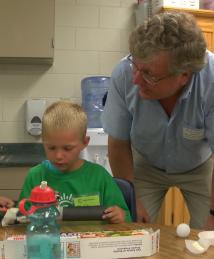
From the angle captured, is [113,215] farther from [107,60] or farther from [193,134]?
[107,60]

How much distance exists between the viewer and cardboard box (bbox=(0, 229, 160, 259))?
104 cm

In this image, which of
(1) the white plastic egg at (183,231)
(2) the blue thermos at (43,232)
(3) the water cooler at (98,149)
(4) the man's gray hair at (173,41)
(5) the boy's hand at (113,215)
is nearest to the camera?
(2) the blue thermos at (43,232)

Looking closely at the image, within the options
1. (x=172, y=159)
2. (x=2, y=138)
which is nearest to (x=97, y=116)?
(x=2, y=138)

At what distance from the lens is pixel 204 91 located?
1.72 meters

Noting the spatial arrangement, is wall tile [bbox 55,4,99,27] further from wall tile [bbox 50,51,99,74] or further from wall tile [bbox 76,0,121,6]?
A: wall tile [bbox 50,51,99,74]

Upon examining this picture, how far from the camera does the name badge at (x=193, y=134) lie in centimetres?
180

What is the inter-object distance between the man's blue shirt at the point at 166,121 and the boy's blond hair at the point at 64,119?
10.7 inches

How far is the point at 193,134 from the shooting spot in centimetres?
182

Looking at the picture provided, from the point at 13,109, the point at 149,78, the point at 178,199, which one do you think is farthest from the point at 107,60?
the point at 149,78

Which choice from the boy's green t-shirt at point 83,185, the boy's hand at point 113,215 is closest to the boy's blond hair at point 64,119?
the boy's green t-shirt at point 83,185

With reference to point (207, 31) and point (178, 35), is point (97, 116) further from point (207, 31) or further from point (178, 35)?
point (178, 35)

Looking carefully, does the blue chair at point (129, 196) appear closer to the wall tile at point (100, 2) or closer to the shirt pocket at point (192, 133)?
the shirt pocket at point (192, 133)

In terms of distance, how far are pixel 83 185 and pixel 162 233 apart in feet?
1.39

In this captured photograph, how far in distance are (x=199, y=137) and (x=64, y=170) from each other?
615mm
